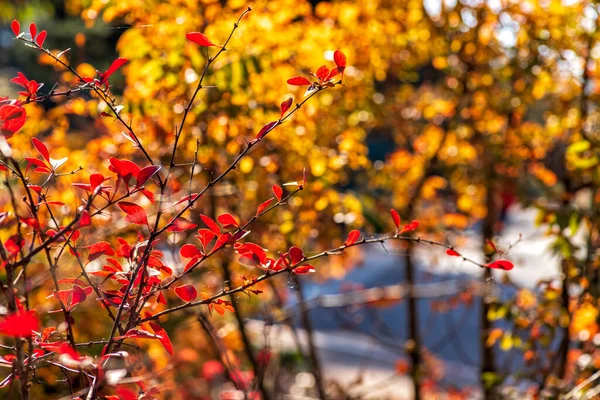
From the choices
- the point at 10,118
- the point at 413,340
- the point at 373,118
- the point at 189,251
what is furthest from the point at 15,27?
the point at 413,340

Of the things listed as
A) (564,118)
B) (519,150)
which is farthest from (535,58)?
(519,150)

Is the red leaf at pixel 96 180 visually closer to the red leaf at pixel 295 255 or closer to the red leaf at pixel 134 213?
the red leaf at pixel 134 213

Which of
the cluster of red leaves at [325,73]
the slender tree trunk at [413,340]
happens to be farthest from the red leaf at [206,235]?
the slender tree trunk at [413,340]

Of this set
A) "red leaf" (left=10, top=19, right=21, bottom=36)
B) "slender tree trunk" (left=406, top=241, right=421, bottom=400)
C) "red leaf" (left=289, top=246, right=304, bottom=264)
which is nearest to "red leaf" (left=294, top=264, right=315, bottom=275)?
"red leaf" (left=289, top=246, right=304, bottom=264)

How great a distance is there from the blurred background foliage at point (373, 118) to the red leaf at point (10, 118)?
791mm

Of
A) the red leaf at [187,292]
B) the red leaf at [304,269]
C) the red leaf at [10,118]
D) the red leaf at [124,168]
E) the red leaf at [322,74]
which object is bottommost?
the red leaf at [187,292]

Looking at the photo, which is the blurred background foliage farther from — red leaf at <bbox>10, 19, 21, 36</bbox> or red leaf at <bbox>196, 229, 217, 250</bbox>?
red leaf at <bbox>10, 19, 21, 36</bbox>

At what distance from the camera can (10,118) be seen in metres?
1.21

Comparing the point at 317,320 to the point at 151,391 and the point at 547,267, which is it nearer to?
the point at 547,267

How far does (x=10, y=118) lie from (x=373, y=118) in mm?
3494

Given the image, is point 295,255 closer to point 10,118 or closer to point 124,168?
point 124,168

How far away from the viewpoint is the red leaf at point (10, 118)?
118 centimetres

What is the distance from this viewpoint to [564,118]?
4.20 m

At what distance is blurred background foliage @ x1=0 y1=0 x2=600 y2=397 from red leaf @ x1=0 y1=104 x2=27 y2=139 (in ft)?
2.60
